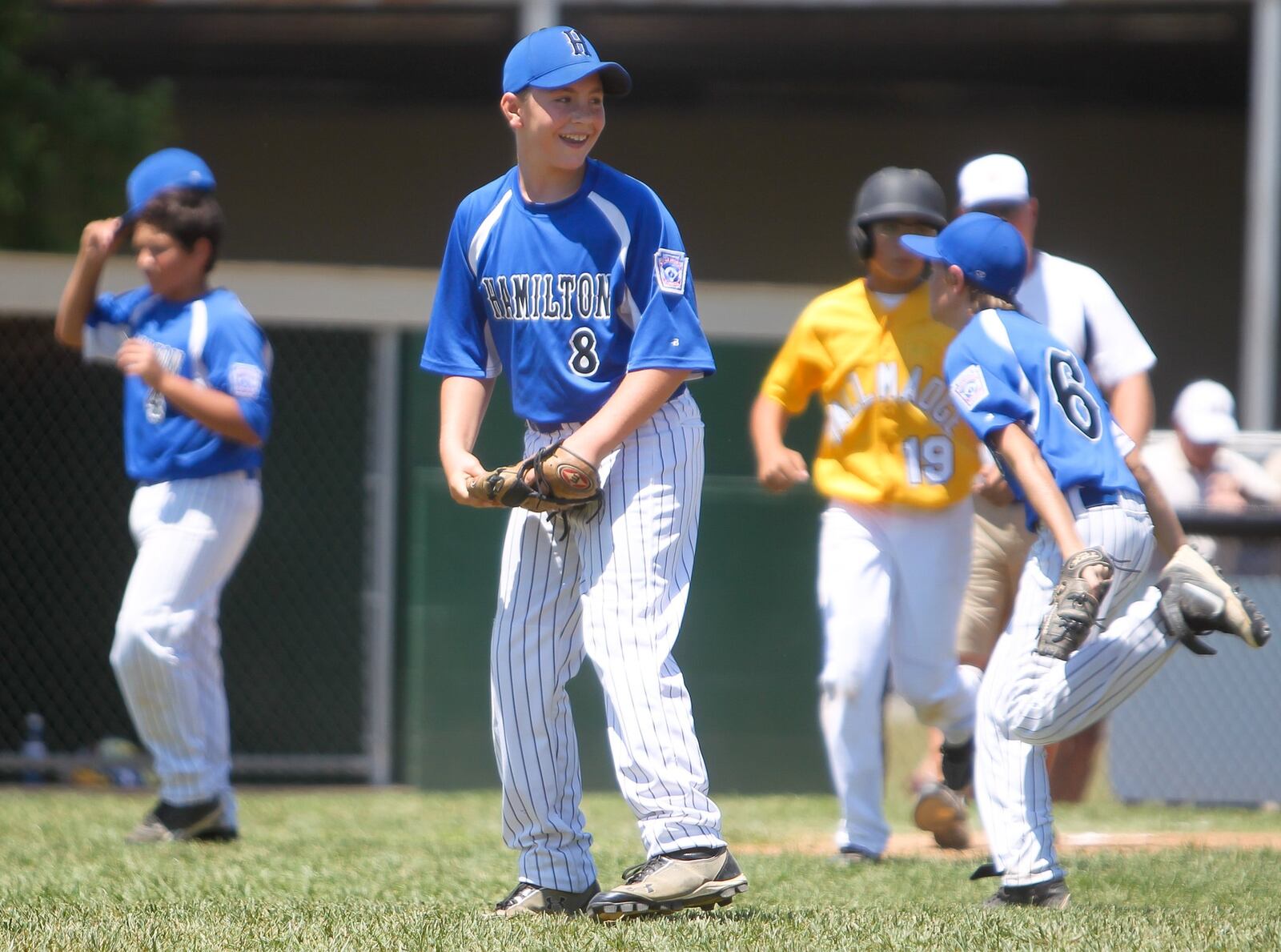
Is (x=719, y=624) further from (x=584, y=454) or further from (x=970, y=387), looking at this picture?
(x=584, y=454)

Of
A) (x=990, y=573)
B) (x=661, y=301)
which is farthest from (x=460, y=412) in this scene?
(x=990, y=573)

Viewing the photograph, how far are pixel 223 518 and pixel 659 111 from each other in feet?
41.9

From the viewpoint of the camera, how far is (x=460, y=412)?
12.6 ft

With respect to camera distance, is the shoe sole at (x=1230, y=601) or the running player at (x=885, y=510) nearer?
the shoe sole at (x=1230, y=601)

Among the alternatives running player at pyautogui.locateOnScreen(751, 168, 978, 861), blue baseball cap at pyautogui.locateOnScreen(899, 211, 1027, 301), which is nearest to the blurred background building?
running player at pyautogui.locateOnScreen(751, 168, 978, 861)

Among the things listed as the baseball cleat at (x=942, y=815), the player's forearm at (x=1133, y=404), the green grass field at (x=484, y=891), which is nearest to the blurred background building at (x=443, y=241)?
the green grass field at (x=484, y=891)

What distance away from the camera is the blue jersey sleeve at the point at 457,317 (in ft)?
12.5

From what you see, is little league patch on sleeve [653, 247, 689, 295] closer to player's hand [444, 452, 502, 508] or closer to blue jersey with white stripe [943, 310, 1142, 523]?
player's hand [444, 452, 502, 508]

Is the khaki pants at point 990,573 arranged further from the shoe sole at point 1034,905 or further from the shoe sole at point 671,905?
the shoe sole at point 671,905

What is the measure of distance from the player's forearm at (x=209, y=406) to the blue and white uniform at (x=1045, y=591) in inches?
94.7

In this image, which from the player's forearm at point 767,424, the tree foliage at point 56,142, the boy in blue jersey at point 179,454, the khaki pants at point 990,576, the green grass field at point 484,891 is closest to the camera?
the green grass field at point 484,891

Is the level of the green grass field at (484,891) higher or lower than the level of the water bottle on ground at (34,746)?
higher

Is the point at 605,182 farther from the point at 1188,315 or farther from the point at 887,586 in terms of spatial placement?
the point at 1188,315

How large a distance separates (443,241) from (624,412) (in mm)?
13794
